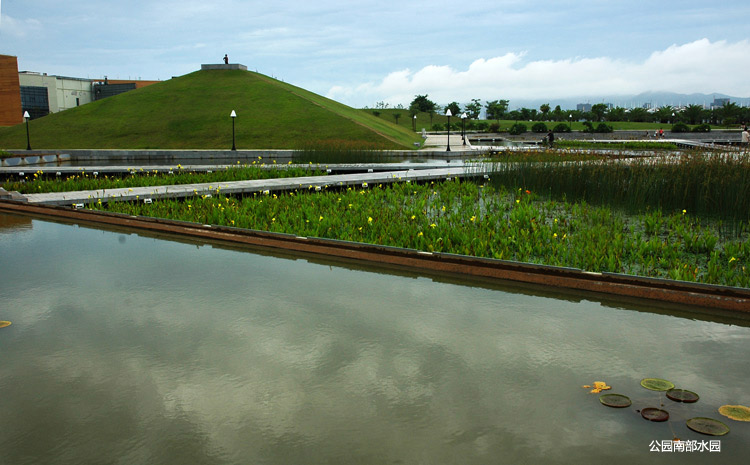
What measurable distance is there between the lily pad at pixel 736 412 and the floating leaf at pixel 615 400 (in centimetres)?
52

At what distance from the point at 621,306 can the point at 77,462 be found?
4591mm

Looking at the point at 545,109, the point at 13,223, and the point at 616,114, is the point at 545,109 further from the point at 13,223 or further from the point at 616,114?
the point at 13,223

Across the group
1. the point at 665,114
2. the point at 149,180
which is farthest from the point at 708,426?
the point at 665,114

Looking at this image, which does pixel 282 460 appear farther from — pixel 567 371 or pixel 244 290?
pixel 244 290

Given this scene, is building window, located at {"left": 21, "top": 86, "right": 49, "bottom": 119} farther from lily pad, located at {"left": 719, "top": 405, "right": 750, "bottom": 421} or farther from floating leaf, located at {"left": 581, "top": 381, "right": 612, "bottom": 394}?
lily pad, located at {"left": 719, "top": 405, "right": 750, "bottom": 421}

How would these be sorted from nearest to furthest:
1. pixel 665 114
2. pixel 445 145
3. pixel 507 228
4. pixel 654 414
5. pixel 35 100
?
pixel 654 414
pixel 507 228
pixel 445 145
pixel 665 114
pixel 35 100

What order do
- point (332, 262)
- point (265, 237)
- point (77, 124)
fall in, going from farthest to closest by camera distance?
point (77, 124), point (265, 237), point (332, 262)

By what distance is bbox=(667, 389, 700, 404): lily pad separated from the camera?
325 cm

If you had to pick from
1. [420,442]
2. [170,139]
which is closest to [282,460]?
[420,442]

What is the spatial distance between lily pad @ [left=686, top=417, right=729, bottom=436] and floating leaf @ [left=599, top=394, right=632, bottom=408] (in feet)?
1.07

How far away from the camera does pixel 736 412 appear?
10.2 feet

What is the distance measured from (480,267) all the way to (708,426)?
3293 millimetres

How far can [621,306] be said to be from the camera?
203 inches

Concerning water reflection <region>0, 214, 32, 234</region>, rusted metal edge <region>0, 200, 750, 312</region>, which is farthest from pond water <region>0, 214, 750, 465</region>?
water reflection <region>0, 214, 32, 234</region>
